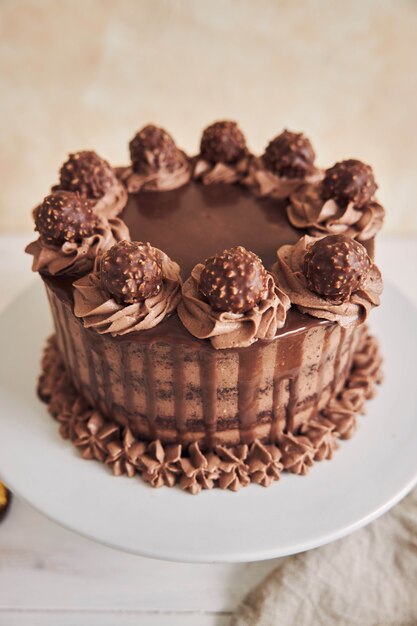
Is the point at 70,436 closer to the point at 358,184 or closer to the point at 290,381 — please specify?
the point at 290,381

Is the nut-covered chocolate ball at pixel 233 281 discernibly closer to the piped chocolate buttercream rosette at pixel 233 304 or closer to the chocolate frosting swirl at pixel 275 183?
the piped chocolate buttercream rosette at pixel 233 304

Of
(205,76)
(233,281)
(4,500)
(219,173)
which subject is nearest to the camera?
(233,281)


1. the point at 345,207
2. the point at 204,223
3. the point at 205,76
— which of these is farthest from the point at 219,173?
the point at 205,76

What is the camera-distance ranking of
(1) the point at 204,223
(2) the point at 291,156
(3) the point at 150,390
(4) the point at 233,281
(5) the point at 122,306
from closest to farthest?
(4) the point at 233,281, (5) the point at 122,306, (3) the point at 150,390, (1) the point at 204,223, (2) the point at 291,156

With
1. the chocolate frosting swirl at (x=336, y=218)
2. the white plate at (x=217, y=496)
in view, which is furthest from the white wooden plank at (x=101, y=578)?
the chocolate frosting swirl at (x=336, y=218)

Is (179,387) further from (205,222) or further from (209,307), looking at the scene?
(205,222)

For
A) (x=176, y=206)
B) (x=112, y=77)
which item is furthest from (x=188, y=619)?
(x=112, y=77)
